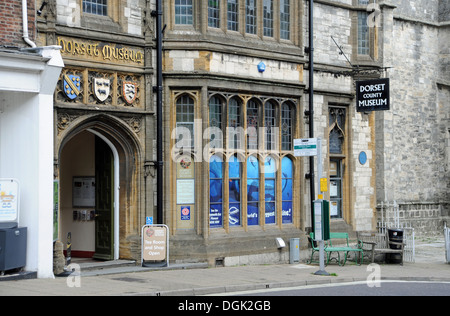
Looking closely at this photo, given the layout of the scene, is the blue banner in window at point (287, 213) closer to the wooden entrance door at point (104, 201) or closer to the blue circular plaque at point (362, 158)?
the blue circular plaque at point (362, 158)

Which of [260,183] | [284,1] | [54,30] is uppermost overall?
[284,1]

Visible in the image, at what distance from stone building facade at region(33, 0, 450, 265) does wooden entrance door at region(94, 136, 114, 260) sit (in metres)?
0.04

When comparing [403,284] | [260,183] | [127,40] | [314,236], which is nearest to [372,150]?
[260,183]

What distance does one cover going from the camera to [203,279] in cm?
1481

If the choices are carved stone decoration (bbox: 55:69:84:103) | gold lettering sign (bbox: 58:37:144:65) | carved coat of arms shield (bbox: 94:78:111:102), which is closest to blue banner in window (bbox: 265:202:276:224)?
gold lettering sign (bbox: 58:37:144:65)

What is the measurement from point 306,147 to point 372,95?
4999 millimetres

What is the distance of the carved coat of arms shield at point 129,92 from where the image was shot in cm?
1659

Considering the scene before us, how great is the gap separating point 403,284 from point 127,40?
26.9ft

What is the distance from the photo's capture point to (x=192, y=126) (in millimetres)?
17562

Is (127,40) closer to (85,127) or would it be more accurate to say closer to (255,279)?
(85,127)

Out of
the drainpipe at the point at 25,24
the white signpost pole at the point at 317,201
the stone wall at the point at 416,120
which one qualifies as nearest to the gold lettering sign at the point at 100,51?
the drainpipe at the point at 25,24

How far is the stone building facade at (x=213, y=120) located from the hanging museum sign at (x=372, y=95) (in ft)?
1.18

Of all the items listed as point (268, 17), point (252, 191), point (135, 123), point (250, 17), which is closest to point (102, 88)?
point (135, 123)

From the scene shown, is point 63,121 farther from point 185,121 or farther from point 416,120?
point 416,120
